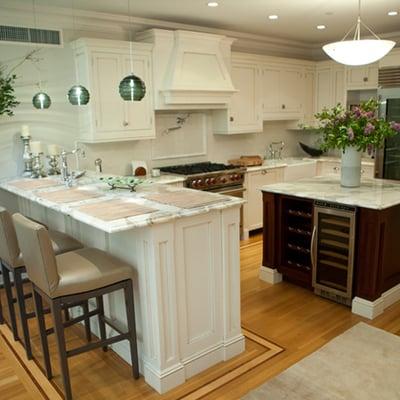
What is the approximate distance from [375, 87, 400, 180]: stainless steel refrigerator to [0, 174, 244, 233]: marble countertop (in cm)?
354

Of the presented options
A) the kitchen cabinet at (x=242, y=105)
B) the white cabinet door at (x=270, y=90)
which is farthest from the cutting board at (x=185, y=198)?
the white cabinet door at (x=270, y=90)

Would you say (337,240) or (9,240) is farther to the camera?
(337,240)

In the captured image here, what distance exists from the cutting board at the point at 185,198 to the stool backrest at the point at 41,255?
30.5 inches

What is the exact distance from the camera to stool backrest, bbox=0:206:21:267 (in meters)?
2.72

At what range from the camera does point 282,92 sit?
613 centimetres

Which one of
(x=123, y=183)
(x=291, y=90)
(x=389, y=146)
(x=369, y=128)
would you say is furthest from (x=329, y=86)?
(x=123, y=183)


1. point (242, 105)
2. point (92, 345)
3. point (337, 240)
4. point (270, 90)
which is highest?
point (270, 90)

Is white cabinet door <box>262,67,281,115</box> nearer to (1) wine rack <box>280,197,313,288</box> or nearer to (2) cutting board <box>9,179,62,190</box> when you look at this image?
(1) wine rack <box>280,197,313,288</box>

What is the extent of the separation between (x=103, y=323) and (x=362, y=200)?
2.16 meters

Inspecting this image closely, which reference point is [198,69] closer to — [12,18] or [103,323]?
[12,18]

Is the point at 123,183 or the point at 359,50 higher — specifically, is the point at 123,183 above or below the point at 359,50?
below

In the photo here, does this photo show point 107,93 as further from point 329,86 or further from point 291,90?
point 329,86

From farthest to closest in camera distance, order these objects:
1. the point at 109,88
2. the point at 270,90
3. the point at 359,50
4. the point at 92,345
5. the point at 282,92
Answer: the point at 282,92
the point at 270,90
the point at 109,88
the point at 359,50
the point at 92,345

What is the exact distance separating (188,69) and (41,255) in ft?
10.6
